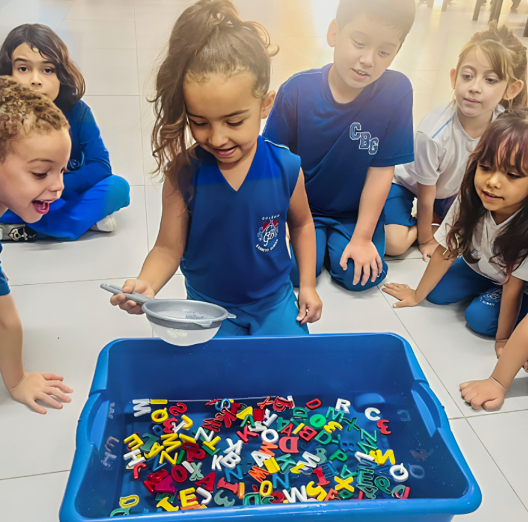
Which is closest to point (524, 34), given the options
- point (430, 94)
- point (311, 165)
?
point (430, 94)

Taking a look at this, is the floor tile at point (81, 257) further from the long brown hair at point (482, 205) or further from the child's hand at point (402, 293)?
the long brown hair at point (482, 205)

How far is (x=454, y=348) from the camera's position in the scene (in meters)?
0.89

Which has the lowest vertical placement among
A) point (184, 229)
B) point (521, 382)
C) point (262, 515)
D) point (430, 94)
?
point (521, 382)

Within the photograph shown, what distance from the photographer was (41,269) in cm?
99

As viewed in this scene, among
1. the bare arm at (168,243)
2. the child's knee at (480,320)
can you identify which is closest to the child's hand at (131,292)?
the bare arm at (168,243)

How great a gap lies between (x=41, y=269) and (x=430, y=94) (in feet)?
3.31

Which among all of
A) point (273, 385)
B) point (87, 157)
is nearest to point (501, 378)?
point (273, 385)

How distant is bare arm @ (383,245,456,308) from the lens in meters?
0.92

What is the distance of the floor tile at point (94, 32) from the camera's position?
3.15 feet

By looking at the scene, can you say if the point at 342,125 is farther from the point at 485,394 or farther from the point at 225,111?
the point at 485,394

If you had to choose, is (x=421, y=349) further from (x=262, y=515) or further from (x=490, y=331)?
(x=262, y=515)

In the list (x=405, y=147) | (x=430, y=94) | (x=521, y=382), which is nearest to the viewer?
(x=521, y=382)

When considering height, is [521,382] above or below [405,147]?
below

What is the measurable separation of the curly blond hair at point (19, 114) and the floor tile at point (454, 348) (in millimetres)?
691
